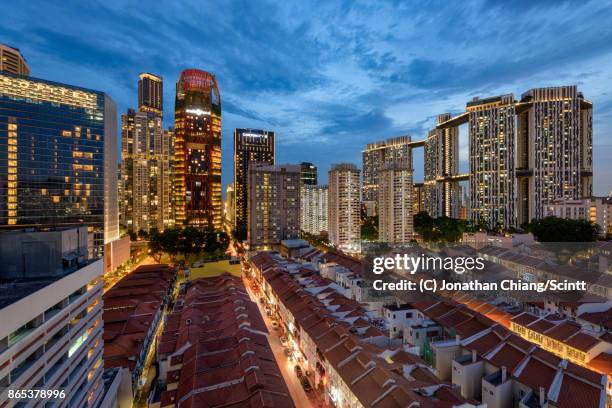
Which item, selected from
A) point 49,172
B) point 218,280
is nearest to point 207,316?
point 218,280

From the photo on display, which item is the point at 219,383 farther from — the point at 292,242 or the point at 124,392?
the point at 292,242

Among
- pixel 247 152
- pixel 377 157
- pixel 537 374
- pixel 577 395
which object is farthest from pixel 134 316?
pixel 377 157

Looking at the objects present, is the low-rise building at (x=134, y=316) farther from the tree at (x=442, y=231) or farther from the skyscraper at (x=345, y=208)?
the tree at (x=442, y=231)

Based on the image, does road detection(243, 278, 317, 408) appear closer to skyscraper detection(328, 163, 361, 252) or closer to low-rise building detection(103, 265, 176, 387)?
low-rise building detection(103, 265, 176, 387)

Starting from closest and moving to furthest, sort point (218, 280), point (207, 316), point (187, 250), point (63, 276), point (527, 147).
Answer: point (63, 276) → point (207, 316) → point (218, 280) → point (187, 250) → point (527, 147)

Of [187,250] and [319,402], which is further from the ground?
[187,250]

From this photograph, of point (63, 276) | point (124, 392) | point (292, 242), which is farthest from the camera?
point (292, 242)

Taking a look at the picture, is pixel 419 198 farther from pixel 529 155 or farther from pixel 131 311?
pixel 131 311
